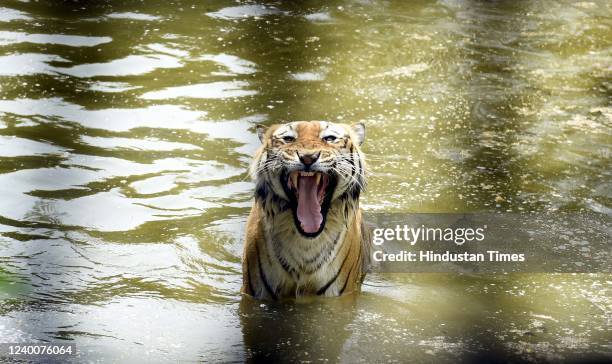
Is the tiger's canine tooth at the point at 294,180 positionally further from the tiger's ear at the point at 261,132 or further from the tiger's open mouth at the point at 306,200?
the tiger's ear at the point at 261,132

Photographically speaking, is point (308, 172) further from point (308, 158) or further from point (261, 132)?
point (261, 132)

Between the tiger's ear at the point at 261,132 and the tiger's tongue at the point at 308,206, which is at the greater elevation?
the tiger's ear at the point at 261,132

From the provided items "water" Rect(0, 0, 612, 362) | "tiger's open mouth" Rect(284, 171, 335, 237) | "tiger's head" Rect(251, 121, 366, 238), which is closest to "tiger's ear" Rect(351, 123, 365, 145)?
"tiger's head" Rect(251, 121, 366, 238)

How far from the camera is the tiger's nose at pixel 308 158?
13.6 feet

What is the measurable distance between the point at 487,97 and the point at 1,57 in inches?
113

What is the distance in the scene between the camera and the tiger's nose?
415 centimetres

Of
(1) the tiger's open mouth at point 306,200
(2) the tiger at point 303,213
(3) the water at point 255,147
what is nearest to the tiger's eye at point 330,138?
(2) the tiger at point 303,213

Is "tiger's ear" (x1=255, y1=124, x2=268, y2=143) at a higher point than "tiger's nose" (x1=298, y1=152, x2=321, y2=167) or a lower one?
higher

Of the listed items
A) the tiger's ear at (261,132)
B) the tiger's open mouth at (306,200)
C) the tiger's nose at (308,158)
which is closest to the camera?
the tiger's nose at (308,158)

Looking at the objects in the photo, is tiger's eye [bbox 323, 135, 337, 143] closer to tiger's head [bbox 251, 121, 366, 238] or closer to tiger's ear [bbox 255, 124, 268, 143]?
tiger's head [bbox 251, 121, 366, 238]

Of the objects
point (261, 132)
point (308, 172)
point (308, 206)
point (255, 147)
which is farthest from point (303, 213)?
point (255, 147)

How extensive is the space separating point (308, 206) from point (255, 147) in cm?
187

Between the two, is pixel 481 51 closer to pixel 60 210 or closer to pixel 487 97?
pixel 487 97

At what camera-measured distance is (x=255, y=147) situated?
611cm
